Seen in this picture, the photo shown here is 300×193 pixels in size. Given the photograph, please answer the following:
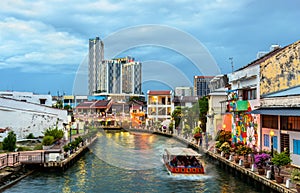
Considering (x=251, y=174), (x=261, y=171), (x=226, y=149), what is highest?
A: (x=226, y=149)

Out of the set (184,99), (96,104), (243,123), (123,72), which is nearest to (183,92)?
(184,99)

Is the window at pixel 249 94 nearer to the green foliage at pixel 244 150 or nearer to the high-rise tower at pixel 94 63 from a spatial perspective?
the green foliage at pixel 244 150

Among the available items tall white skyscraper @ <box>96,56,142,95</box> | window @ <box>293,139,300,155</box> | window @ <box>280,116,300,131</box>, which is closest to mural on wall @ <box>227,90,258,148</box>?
window @ <box>280,116,300,131</box>

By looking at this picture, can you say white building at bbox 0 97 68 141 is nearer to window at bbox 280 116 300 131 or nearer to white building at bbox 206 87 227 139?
white building at bbox 206 87 227 139

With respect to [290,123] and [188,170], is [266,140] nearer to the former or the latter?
[290,123]

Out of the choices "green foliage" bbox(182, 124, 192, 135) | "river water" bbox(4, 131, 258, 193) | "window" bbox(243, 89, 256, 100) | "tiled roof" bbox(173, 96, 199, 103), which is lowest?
"river water" bbox(4, 131, 258, 193)

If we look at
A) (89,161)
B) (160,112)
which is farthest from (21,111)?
(160,112)

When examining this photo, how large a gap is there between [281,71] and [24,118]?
96.9ft

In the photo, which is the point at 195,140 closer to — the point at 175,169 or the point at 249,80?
the point at 249,80

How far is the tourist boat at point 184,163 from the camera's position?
27.5m

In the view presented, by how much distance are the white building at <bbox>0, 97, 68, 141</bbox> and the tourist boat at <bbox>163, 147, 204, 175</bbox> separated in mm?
19383

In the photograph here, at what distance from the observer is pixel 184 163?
28.8 metres

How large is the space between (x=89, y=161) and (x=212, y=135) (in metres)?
23.3

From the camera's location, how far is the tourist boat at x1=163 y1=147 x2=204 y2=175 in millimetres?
27453
